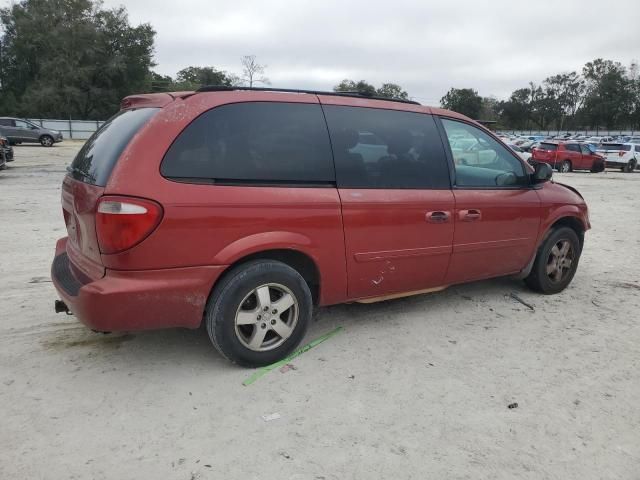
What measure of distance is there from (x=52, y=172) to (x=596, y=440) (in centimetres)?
1674

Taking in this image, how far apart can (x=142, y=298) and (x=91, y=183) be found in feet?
2.49

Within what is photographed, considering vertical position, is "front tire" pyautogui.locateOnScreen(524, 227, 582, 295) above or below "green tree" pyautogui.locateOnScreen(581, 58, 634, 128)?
below

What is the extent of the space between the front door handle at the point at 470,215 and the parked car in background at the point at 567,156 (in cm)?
2278

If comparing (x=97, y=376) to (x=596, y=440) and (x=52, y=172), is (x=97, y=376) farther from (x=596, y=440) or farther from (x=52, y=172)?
(x=52, y=172)

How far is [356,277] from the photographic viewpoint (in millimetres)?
3652

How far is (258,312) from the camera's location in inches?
127

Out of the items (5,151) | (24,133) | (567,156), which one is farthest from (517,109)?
(5,151)

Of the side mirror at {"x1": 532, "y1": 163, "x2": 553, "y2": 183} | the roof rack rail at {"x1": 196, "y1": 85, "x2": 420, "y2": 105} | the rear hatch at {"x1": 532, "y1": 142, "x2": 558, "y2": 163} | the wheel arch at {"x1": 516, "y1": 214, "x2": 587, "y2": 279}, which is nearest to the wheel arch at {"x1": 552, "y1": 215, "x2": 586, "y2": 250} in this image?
the wheel arch at {"x1": 516, "y1": 214, "x2": 587, "y2": 279}

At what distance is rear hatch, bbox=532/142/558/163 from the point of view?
24834mm

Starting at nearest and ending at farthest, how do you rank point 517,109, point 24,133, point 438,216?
point 438,216 < point 24,133 < point 517,109

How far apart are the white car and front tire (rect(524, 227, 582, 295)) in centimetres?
2610

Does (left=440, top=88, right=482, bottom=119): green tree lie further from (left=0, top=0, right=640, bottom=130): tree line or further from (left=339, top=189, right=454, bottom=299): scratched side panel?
(left=339, top=189, right=454, bottom=299): scratched side panel

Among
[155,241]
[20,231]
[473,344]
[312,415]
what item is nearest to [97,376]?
[155,241]

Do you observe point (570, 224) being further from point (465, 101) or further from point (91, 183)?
point (465, 101)
